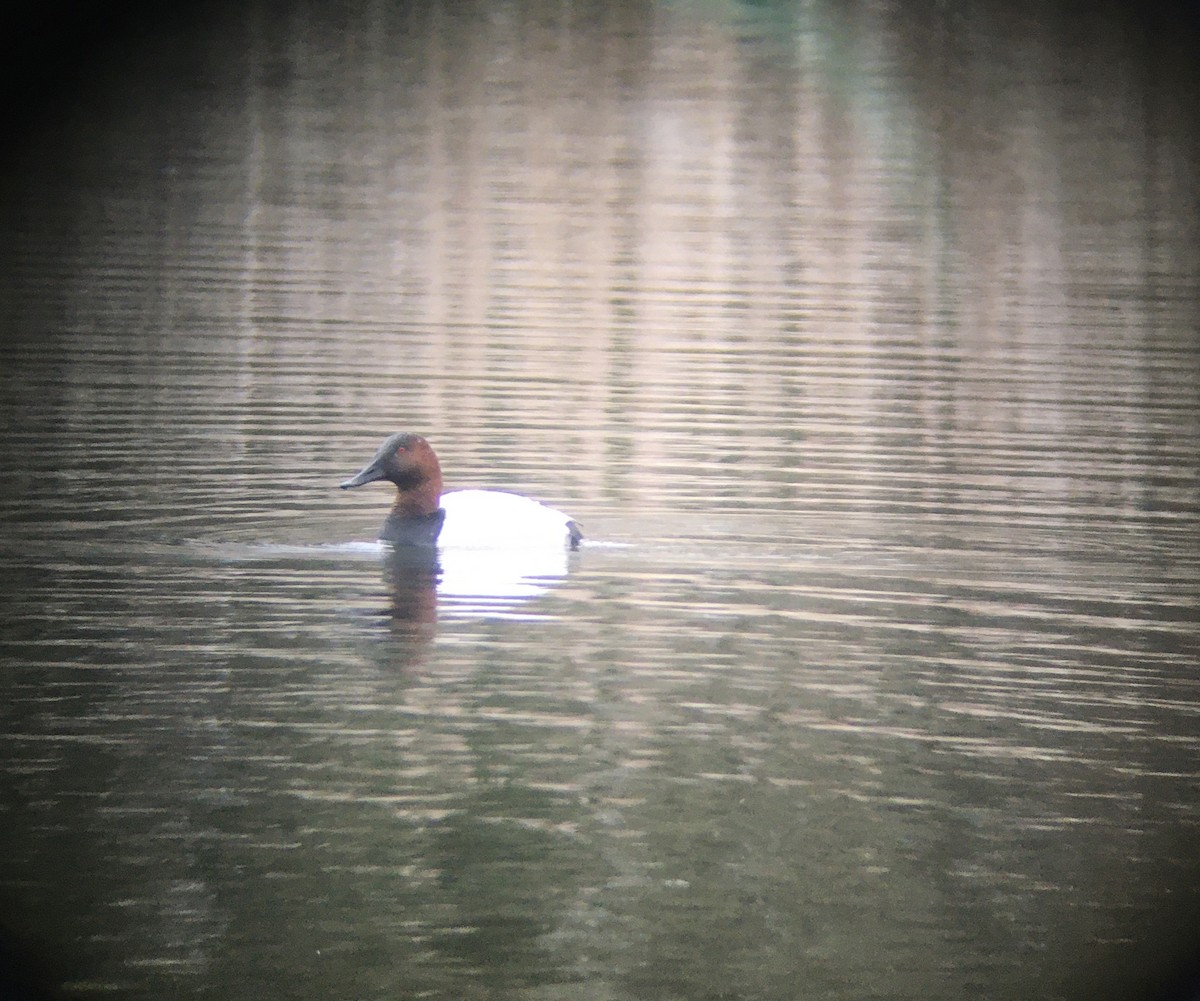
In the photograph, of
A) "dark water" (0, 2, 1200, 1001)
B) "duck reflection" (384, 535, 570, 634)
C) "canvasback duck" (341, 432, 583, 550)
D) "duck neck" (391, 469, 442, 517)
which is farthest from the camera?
"duck neck" (391, 469, 442, 517)

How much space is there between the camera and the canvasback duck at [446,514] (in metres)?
7.68

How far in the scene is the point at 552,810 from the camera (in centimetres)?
457

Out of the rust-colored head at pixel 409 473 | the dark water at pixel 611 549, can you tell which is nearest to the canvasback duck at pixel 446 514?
the rust-colored head at pixel 409 473

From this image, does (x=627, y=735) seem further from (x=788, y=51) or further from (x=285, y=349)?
(x=788, y=51)

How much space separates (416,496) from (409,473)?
0.37 ft

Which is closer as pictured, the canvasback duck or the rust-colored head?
the canvasback duck

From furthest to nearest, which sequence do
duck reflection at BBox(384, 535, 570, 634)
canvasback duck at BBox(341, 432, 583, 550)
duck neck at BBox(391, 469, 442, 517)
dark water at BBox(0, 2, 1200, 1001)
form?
1. duck neck at BBox(391, 469, 442, 517)
2. canvasback duck at BBox(341, 432, 583, 550)
3. duck reflection at BBox(384, 535, 570, 634)
4. dark water at BBox(0, 2, 1200, 1001)

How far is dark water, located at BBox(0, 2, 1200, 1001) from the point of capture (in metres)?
4.05

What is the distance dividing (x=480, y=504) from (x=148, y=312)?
303 inches

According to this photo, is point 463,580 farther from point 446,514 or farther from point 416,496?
point 416,496

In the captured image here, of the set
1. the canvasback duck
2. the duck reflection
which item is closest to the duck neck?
the canvasback duck

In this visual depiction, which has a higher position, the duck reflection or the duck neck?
the duck neck

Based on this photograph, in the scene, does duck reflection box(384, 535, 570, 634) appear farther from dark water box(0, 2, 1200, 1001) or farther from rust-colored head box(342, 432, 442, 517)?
rust-colored head box(342, 432, 442, 517)

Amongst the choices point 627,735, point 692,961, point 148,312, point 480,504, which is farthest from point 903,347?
point 692,961
